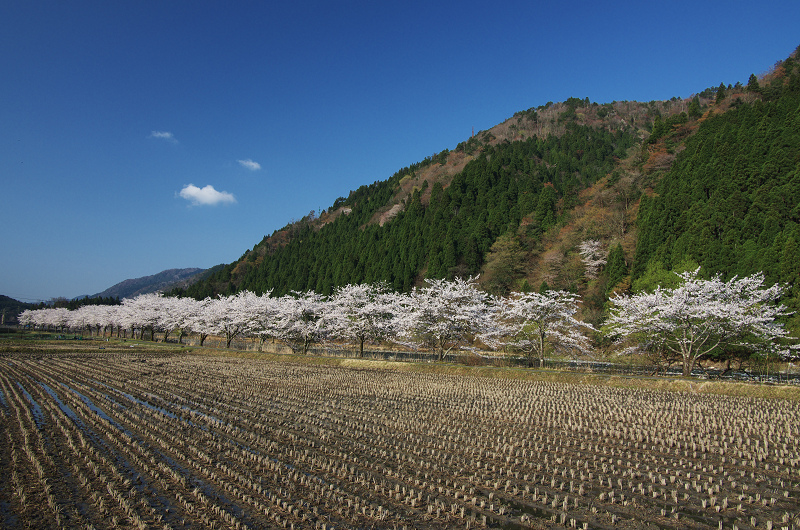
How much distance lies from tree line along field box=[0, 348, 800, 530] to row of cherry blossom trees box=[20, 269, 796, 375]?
19.7ft

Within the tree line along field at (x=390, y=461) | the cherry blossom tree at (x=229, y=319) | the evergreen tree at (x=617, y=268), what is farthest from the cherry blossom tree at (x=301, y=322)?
the evergreen tree at (x=617, y=268)

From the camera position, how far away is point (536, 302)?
25906 millimetres

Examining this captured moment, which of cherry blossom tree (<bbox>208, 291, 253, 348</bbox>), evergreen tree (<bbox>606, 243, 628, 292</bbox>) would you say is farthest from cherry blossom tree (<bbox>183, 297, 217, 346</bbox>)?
evergreen tree (<bbox>606, 243, 628, 292</bbox>)

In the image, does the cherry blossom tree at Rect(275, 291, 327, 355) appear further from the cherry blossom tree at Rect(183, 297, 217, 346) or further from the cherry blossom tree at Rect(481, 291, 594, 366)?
the cherry blossom tree at Rect(481, 291, 594, 366)

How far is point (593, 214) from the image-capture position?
5003cm

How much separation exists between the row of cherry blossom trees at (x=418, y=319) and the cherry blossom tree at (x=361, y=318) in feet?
0.25

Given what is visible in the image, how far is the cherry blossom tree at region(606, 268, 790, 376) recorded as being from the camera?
2112cm

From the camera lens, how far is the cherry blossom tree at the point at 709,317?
2112 centimetres

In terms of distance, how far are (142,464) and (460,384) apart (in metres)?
15.3

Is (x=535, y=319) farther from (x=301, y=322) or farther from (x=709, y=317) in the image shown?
(x=301, y=322)

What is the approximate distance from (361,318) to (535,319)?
13641mm

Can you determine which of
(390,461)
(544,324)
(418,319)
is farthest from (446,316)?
(390,461)

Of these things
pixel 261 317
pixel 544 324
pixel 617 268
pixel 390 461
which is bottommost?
pixel 390 461

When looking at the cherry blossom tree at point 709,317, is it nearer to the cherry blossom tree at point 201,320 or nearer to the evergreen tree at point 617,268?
the evergreen tree at point 617,268
